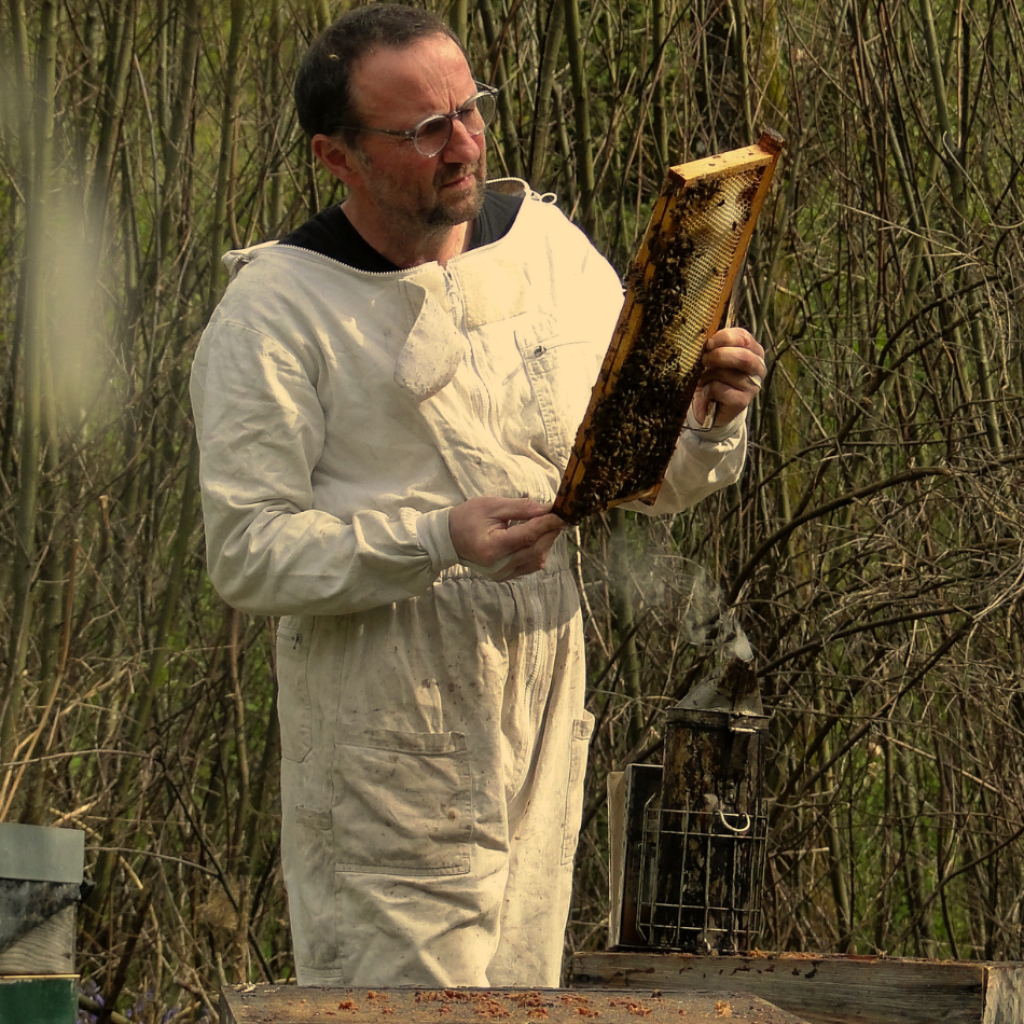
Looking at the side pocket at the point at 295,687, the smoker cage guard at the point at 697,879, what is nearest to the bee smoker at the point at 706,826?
the smoker cage guard at the point at 697,879

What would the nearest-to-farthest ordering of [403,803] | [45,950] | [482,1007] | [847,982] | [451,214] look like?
[482,1007]
[847,982]
[403,803]
[451,214]
[45,950]

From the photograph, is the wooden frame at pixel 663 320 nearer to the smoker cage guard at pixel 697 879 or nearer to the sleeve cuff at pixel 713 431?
the sleeve cuff at pixel 713 431

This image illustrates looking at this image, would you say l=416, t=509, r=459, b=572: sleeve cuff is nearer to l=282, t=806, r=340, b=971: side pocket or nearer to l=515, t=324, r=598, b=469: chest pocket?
l=515, t=324, r=598, b=469: chest pocket

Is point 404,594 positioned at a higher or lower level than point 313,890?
higher

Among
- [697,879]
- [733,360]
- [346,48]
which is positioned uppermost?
[346,48]

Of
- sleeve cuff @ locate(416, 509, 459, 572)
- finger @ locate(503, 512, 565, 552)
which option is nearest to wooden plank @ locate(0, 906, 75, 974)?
sleeve cuff @ locate(416, 509, 459, 572)

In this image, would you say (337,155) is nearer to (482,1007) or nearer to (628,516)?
(482,1007)

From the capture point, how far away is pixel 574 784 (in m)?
2.63

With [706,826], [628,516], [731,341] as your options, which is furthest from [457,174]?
[628,516]

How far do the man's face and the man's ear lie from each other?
3cm

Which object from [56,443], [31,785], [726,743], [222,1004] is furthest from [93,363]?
[222,1004]

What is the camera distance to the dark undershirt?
2570 mm

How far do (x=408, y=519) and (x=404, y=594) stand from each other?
120mm

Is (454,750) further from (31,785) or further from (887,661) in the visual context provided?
(31,785)
